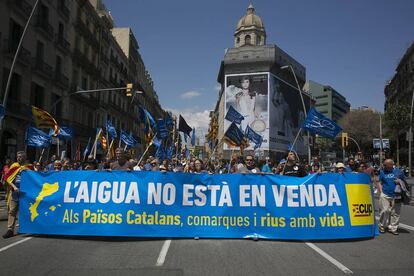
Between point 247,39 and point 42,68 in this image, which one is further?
point 247,39

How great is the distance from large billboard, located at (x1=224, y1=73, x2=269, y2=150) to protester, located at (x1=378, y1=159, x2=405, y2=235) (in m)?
70.6

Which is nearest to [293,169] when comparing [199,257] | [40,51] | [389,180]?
[389,180]

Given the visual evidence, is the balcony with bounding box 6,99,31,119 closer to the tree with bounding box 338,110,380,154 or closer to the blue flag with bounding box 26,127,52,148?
the blue flag with bounding box 26,127,52,148

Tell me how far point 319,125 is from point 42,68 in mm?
24269

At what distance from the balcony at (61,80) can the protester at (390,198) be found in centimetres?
2851

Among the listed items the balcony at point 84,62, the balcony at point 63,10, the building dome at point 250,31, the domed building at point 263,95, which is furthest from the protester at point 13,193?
the building dome at point 250,31

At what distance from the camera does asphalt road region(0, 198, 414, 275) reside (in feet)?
18.0

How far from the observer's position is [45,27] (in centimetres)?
2902

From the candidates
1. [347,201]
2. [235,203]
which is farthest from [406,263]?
[235,203]

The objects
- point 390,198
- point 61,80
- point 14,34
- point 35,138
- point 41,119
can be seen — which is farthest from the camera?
point 61,80

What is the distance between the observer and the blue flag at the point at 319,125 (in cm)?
1021

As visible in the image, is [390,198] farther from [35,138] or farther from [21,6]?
[21,6]

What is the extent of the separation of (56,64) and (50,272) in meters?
30.1

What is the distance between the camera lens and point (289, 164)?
29.4ft
